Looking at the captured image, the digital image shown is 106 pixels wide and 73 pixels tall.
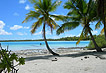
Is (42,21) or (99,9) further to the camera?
(42,21)

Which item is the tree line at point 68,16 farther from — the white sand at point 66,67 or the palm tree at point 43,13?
the white sand at point 66,67

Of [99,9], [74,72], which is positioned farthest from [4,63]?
[99,9]

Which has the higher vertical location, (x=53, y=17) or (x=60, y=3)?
(x=60, y=3)

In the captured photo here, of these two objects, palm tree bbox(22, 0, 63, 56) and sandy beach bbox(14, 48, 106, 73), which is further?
palm tree bbox(22, 0, 63, 56)

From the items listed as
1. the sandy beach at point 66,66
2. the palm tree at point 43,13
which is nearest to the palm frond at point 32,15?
the palm tree at point 43,13

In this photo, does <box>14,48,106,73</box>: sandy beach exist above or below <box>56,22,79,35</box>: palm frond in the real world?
below

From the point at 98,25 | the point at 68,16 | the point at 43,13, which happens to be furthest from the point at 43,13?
the point at 98,25

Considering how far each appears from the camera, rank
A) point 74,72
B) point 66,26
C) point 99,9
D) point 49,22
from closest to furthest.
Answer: point 74,72, point 99,9, point 49,22, point 66,26

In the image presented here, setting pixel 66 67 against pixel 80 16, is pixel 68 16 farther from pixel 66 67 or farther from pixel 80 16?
pixel 66 67

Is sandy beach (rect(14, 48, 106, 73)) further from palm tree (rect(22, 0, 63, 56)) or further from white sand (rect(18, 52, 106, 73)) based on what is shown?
palm tree (rect(22, 0, 63, 56))

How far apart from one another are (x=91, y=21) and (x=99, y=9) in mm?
4992

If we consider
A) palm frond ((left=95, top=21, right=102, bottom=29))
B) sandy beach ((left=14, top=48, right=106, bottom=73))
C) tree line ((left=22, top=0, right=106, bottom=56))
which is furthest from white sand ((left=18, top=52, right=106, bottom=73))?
palm frond ((left=95, top=21, right=102, bottom=29))

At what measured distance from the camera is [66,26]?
12859mm

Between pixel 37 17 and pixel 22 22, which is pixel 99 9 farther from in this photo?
pixel 22 22
